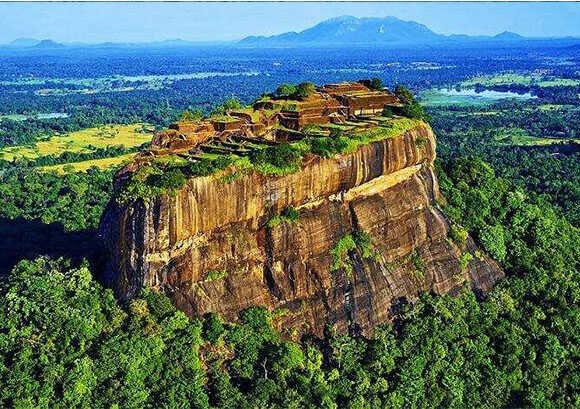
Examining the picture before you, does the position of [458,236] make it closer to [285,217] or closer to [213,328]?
[285,217]

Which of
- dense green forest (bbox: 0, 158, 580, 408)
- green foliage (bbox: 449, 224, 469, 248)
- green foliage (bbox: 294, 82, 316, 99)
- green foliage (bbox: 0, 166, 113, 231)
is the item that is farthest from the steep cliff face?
green foliage (bbox: 0, 166, 113, 231)

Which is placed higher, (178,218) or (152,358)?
(178,218)

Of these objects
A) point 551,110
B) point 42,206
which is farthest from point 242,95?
point 42,206

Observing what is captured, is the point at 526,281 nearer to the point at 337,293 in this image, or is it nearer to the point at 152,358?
the point at 337,293

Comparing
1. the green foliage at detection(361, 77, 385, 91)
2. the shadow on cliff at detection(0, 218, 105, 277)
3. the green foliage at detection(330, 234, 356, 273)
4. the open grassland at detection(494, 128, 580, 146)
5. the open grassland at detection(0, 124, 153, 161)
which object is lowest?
the open grassland at detection(494, 128, 580, 146)

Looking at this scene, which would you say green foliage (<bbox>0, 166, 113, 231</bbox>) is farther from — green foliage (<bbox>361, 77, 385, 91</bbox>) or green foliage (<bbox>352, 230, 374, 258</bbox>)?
green foliage (<bbox>352, 230, 374, 258</bbox>)

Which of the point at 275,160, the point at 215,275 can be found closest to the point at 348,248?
the point at 275,160
